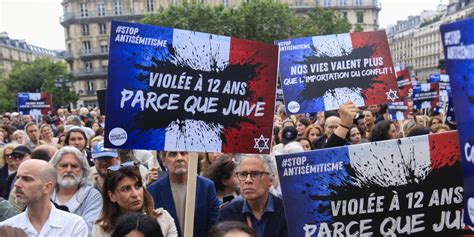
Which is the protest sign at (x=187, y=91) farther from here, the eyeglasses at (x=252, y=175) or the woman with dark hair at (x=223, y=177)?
the woman with dark hair at (x=223, y=177)

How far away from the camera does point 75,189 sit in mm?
5109

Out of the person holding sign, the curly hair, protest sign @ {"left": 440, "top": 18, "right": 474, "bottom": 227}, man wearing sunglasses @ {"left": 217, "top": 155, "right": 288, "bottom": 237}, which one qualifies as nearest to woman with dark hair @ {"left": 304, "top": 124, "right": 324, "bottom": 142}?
the person holding sign

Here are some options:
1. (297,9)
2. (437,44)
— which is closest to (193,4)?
(297,9)

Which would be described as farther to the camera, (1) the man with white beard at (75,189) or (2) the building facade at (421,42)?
(2) the building facade at (421,42)

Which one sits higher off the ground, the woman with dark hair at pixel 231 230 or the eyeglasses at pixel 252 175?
the eyeglasses at pixel 252 175

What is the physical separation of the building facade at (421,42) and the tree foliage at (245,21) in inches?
2306

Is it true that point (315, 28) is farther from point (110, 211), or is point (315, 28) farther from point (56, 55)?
point (56, 55)

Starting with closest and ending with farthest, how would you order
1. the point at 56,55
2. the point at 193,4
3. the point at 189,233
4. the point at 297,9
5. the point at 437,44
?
the point at 189,233 → the point at 193,4 → the point at 297,9 → the point at 437,44 → the point at 56,55

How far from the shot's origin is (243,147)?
15.2ft

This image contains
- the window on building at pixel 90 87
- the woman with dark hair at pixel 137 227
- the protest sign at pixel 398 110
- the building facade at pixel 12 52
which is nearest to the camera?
the woman with dark hair at pixel 137 227

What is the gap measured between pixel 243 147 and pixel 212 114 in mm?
322

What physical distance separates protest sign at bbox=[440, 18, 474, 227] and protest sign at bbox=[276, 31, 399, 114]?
427 cm

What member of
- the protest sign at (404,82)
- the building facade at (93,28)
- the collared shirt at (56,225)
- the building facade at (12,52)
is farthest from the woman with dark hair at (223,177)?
the building facade at (12,52)

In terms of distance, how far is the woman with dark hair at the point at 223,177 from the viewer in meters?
5.65
